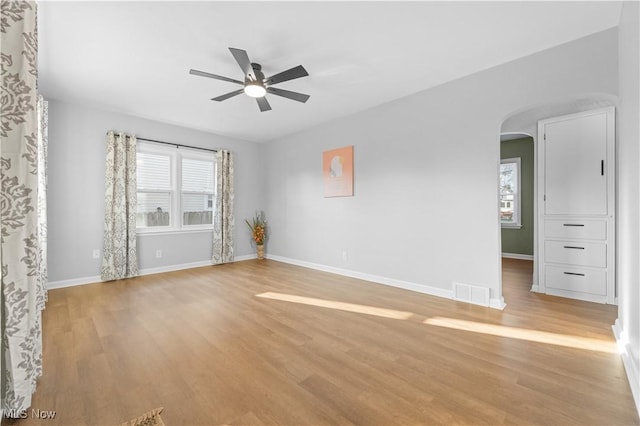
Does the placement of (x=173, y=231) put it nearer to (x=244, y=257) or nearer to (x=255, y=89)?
(x=244, y=257)

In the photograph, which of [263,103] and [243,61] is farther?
[263,103]

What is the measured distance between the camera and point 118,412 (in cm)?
144

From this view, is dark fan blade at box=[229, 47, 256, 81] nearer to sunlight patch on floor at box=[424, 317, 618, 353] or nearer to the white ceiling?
the white ceiling

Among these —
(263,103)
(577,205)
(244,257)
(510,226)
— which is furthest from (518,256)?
(263,103)

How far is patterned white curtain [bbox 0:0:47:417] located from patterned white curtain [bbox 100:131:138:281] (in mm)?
3135

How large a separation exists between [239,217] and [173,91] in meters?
2.90

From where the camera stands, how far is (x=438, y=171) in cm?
340

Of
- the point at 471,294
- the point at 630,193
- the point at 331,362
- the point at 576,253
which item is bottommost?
the point at 331,362

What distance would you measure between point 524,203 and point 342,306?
5256 millimetres

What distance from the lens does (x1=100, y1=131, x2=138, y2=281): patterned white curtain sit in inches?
162

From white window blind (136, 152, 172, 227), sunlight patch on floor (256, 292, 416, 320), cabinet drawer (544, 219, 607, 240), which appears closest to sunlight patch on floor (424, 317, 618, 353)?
sunlight patch on floor (256, 292, 416, 320)

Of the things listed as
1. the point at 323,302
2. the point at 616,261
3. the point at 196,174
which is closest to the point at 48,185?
the point at 196,174

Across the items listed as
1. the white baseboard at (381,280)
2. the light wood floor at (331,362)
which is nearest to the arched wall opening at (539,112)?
the white baseboard at (381,280)

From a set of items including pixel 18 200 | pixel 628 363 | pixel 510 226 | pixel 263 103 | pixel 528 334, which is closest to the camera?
pixel 18 200
